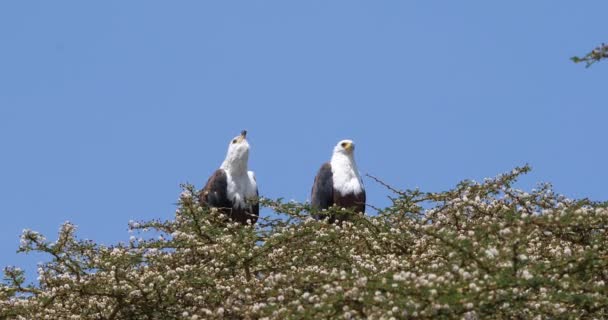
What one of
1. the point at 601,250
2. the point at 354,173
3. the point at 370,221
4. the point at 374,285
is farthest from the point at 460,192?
the point at 374,285

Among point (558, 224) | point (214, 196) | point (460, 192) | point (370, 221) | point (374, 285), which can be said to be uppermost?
point (214, 196)

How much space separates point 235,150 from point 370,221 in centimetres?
334

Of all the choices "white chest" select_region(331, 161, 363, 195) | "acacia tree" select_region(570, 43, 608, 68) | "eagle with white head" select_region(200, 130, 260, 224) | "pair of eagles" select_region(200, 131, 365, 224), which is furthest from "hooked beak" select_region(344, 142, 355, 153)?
"acacia tree" select_region(570, 43, 608, 68)

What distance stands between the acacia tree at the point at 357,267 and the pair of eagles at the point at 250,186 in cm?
129

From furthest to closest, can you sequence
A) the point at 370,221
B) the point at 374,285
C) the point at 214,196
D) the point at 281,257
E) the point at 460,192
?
the point at 214,196 < the point at 460,192 < the point at 370,221 < the point at 281,257 < the point at 374,285

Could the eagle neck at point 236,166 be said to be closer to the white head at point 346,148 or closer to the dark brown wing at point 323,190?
the dark brown wing at point 323,190

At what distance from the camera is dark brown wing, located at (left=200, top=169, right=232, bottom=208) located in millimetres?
11188

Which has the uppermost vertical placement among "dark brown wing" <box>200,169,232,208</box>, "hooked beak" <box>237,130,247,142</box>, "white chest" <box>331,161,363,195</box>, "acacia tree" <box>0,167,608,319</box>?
"hooked beak" <box>237,130,247,142</box>

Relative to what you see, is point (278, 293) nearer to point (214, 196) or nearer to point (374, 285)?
point (374, 285)

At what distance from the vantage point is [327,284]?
5.74 m

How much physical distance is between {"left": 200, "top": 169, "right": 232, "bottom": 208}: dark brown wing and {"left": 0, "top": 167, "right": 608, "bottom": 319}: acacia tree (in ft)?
4.25

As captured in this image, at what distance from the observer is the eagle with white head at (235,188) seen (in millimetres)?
11195

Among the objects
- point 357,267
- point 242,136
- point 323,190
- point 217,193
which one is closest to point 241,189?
point 217,193

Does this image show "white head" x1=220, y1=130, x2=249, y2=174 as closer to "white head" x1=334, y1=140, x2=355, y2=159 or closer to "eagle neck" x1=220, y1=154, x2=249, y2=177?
"eagle neck" x1=220, y1=154, x2=249, y2=177
